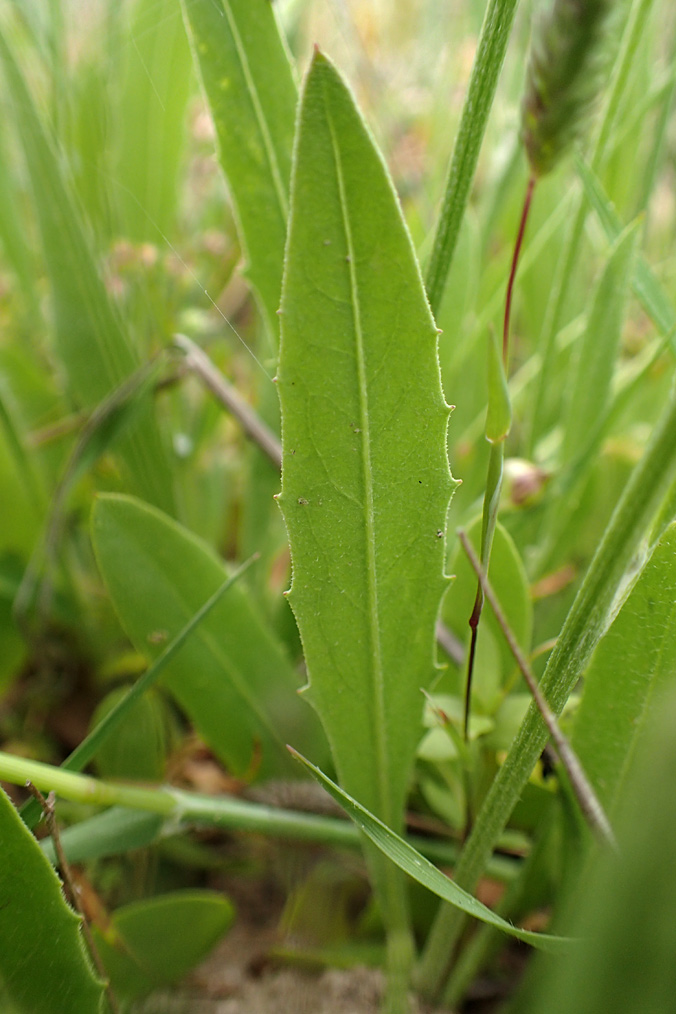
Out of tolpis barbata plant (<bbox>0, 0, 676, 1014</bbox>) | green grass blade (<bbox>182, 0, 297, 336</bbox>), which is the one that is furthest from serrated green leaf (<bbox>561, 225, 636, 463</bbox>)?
green grass blade (<bbox>182, 0, 297, 336</bbox>)

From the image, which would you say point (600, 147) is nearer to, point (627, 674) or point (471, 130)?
point (471, 130)

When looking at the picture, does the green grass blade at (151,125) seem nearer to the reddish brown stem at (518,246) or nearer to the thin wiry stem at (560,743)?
the reddish brown stem at (518,246)

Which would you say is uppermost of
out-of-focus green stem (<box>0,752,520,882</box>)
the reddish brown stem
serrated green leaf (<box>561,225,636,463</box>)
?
the reddish brown stem

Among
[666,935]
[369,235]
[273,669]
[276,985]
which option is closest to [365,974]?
[276,985]

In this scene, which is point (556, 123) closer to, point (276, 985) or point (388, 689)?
point (388, 689)

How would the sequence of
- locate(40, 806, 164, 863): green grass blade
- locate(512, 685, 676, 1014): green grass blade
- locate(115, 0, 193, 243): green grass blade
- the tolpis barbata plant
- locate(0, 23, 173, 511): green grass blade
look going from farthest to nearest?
locate(115, 0, 193, 243): green grass blade → locate(0, 23, 173, 511): green grass blade → locate(40, 806, 164, 863): green grass blade → the tolpis barbata plant → locate(512, 685, 676, 1014): green grass blade

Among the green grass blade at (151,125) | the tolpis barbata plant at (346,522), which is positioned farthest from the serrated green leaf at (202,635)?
the green grass blade at (151,125)

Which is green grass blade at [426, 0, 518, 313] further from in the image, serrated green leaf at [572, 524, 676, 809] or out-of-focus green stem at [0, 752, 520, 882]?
out-of-focus green stem at [0, 752, 520, 882]
